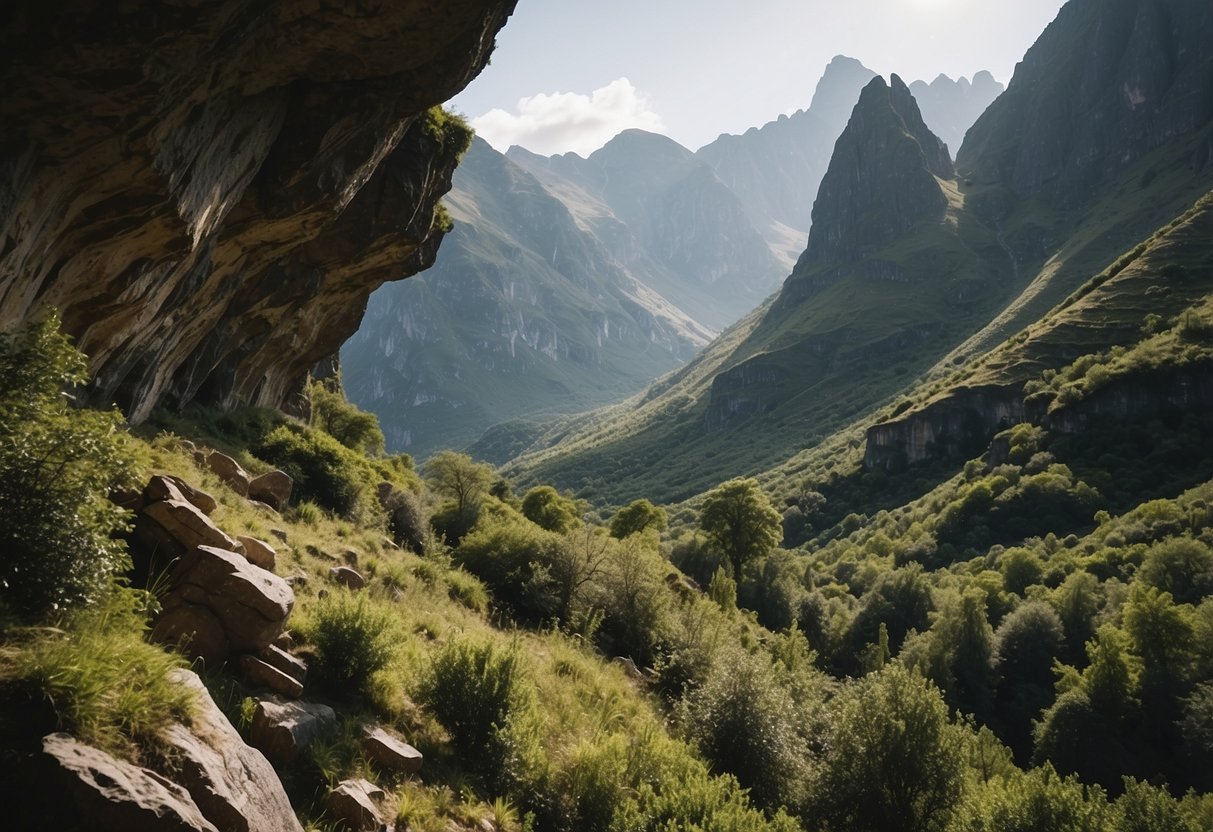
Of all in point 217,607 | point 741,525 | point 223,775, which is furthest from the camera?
point 741,525

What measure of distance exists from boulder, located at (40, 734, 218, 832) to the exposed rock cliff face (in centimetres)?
1020

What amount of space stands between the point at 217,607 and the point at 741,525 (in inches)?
2020

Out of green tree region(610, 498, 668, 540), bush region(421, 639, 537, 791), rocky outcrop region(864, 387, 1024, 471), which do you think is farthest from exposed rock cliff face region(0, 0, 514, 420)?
rocky outcrop region(864, 387, 1024, 471)

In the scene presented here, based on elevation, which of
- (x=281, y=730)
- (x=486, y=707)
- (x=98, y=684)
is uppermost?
(x=98, y=684)

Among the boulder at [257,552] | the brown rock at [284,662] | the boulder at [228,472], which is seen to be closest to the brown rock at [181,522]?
the brown rock at [284,662]

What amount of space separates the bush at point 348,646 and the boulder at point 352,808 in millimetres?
2915

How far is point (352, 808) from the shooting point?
8.20 meters

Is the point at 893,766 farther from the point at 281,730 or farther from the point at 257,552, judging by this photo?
the point at 257,552

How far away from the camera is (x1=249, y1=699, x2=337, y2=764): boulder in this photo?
28.6ft

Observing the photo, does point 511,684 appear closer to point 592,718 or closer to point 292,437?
point 592,718

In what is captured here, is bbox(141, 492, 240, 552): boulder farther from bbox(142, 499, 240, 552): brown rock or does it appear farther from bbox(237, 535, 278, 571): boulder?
bbox(237, 535, 278, 571): boulder

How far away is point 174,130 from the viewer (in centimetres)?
1366

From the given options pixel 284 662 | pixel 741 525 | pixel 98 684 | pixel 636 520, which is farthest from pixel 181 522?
pixel 636 520

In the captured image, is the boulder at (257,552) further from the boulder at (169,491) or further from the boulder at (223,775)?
the boulder at (223,775)
